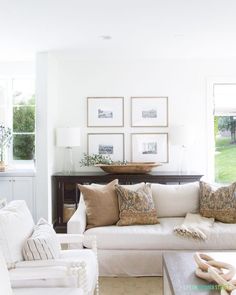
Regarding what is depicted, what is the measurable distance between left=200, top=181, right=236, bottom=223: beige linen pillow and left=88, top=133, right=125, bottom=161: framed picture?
6.28 feet

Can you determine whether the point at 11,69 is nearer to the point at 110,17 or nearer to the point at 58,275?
the point at 110,17

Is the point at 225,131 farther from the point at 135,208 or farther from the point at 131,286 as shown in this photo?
the point at 131,286

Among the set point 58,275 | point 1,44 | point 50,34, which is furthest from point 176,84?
point 58,275

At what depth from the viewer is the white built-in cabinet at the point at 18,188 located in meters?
5.23

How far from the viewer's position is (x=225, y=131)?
579 centimetres

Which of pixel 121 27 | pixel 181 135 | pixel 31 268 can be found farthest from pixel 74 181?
pixel 31 268

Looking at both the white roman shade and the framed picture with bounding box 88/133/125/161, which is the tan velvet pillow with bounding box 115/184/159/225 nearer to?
the framed picture with bounding box 88/133/125/161

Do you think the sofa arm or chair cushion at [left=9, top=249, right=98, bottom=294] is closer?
chair cushion at [left=9, top=249, right=98, bottom=294]

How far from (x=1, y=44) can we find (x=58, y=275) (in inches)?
133

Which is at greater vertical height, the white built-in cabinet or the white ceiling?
the white ceiling

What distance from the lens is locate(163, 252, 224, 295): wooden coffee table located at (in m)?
2.22

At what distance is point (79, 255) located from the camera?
115 inches

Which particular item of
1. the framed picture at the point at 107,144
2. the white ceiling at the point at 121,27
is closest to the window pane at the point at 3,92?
the white ceiling at the point at 121,27

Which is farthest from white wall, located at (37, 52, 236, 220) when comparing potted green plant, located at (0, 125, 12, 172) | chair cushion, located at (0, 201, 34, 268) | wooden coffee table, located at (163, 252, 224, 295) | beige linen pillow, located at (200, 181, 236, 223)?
wooden coffee table, located at (163, 252, 224, 295)
